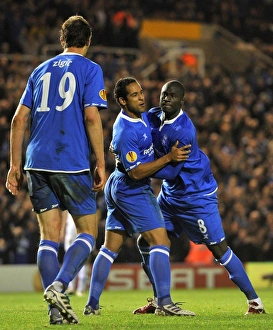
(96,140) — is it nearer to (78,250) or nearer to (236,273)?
(78,250)

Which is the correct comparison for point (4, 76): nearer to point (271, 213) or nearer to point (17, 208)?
point (17, 208)

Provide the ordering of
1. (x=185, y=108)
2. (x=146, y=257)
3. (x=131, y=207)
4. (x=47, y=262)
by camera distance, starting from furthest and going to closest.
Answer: (x=185, y=108) → (x=146, y=257) → (x=131, y=207) → (x=47, y=262)

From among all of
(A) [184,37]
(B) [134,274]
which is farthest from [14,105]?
(A) [184,37]

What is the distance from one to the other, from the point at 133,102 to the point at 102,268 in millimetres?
1508

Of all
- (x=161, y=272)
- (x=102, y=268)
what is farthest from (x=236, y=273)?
(x=102, y=268)

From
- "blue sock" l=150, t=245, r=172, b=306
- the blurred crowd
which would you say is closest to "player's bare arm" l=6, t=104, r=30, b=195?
"blue sock" l=150, t=245, r=172, b=306

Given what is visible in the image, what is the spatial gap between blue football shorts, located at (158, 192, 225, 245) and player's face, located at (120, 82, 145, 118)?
924mm

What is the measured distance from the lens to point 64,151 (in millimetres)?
6273

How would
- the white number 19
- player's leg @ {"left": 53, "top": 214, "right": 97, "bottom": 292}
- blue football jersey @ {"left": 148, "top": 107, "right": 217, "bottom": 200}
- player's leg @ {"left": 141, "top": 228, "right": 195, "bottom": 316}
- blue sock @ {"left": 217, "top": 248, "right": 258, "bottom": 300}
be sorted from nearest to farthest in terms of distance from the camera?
player's leg @ {"left": 53, "top": 214, "right": 97, "bottom": 292}, the white number 19, player's leg @ {"left": 141, "top": 228, "right": 195, "bottom": 316}, blue football jersey @ {"left": 148, "top": 107, "right": 217, "bottom": 200}, blue sock @ {"left": 217, "top": 248, "right": 258, "bottom": 300}

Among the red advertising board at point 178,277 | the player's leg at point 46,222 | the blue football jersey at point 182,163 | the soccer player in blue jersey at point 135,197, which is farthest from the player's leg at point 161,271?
the red advertising board at point 178,277

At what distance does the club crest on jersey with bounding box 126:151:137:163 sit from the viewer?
6949 millimetres

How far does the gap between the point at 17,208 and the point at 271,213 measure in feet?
19.0

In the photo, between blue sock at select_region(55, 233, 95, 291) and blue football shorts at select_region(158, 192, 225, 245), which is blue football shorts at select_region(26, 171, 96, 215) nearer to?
blue sock at select_region(55, 233, 95, 291)

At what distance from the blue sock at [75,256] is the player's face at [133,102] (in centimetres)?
133
